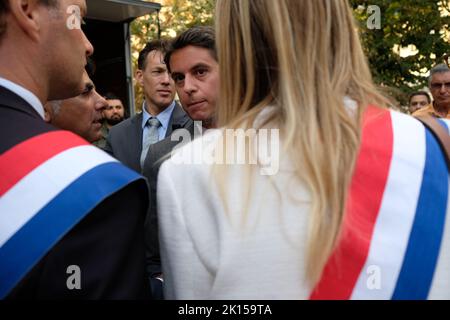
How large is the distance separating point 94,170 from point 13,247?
0.25 meters

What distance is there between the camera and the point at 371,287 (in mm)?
1339

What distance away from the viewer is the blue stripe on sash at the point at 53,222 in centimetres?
129

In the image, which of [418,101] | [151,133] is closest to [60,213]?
[151,133]

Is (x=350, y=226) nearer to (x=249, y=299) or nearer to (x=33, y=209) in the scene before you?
(x=249, y=299)

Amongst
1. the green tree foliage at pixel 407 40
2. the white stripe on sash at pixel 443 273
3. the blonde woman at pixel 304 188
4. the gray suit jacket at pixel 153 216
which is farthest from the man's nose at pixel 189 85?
the green tree foliage at pixel 407 40

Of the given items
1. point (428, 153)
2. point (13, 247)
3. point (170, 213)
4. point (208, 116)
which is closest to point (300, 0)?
point (428, 153)

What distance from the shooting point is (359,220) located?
1.32 m

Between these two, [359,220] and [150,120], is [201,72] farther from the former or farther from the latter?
[359,220]

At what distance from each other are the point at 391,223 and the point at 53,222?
76cm

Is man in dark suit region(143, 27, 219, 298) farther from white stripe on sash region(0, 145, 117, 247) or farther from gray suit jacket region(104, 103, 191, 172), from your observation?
white stripe on sash region(0, 145, 117, 247)

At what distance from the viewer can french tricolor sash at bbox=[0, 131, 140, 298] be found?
130 centimetres

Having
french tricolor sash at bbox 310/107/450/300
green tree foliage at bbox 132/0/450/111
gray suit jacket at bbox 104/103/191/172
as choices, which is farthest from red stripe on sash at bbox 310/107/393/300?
green tree foliage at bbox 132/0/450/111

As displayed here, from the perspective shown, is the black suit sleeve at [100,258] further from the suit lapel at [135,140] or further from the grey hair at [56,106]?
the suit lapel at [135,140]

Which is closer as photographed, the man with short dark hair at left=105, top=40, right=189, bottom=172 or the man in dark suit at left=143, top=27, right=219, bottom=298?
the man in dark suit at left=143, top=27, right=219, bottom=298
